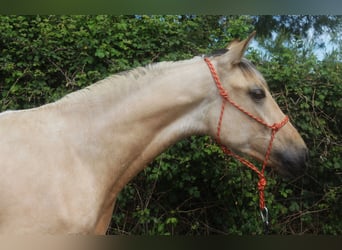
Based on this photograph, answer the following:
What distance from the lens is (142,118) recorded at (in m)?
2.34

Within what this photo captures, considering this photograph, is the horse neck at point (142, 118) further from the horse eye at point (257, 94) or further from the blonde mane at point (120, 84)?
the horse eye at point (257, 94)

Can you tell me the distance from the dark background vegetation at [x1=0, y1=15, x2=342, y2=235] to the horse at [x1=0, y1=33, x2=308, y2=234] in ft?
5.67

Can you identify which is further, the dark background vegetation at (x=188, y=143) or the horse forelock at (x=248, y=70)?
the dark background vegetation at (x=188, y=143)

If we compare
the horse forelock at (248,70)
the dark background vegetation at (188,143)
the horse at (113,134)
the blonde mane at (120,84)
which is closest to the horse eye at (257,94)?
the horse at (113,134)

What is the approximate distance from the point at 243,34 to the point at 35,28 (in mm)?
2307

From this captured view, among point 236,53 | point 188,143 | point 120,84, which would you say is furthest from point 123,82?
point 188,143

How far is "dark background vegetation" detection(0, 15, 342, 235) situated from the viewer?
13.8 feet

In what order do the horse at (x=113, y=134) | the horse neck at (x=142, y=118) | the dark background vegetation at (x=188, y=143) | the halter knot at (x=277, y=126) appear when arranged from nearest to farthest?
the horse at (x=113, y=134) → the horse neck at (x=142, y=118) → the halter knot at (x=277, y=126) → the dark background vegetation at (x=188, y=143)

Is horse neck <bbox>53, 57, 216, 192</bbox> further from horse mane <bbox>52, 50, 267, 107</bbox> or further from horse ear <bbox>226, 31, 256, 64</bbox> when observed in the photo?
horse ear <bbox>226, 31, 256, 64</bbox>

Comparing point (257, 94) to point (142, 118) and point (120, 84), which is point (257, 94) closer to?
point (142, 118)

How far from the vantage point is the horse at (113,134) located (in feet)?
6.56

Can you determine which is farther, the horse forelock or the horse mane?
the horse forelock

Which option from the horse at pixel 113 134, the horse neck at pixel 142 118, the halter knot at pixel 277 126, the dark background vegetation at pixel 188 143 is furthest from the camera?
the dark background vegetation at pixel 188 143

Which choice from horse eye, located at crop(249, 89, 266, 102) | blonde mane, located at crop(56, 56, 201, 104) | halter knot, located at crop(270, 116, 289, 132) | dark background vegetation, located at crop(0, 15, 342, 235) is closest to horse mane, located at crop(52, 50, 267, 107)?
blonde mane, located at crop(56, 56, 201, 104)
